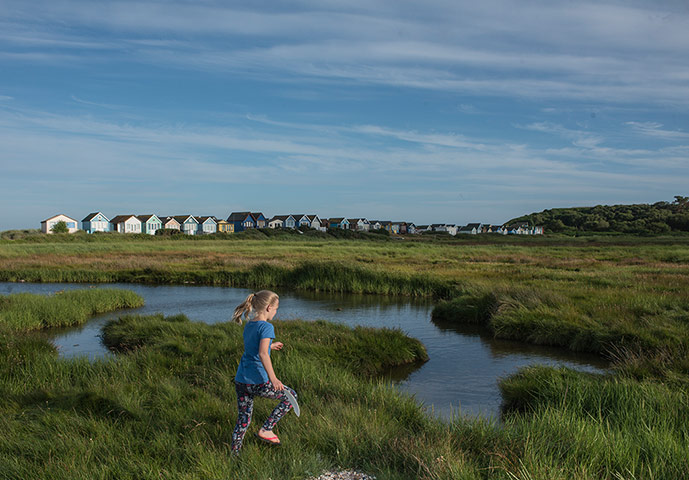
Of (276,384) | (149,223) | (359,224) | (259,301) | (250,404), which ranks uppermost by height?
(359,224)

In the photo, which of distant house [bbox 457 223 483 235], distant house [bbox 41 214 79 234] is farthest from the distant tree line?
distant house [bbox 41 214 79 234]

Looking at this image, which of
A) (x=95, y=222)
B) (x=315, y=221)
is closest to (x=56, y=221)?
(x=95, y=222)

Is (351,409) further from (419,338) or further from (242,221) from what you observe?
(242,221)

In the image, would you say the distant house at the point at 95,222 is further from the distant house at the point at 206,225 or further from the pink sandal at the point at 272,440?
the pink sandal at the point at 272,440

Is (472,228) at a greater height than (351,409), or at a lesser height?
greater

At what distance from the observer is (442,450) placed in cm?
507

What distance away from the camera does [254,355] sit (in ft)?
18.7

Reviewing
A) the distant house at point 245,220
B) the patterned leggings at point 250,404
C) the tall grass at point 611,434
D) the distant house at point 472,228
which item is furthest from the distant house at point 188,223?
the patterned leggings at point 250,404

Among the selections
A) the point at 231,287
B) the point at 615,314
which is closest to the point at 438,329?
the point at 615,314

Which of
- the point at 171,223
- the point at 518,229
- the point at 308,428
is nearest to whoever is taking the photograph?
the point at 308,428

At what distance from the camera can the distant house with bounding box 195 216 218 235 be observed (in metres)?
140

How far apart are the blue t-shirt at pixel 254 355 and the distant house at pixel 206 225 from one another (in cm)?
13771

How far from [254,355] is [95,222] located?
135328 mm

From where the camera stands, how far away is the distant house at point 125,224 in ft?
413
